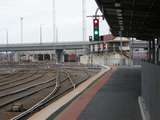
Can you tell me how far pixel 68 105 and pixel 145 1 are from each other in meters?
8.50

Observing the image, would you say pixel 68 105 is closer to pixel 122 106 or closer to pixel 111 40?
pixel 122 106

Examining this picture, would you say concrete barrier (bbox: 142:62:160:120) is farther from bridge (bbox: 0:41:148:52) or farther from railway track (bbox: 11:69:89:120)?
bridge (bbox: 0:41:148:52)

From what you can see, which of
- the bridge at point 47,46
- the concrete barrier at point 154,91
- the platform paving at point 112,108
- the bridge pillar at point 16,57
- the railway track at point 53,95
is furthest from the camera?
the bridge pillar at point 16,57

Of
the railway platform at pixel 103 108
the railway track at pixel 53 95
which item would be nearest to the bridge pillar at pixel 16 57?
the railway track at pixel 53 95

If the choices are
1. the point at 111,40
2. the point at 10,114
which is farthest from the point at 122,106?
the point at 111,40

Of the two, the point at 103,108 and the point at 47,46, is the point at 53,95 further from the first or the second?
the point at 47,46

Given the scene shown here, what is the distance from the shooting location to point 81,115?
17594 mm

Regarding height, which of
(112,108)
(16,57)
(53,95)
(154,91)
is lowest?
(16,57)

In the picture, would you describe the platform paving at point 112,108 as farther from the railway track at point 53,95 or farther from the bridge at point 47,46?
the bridge at point 47,46

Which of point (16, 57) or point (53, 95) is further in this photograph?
point (16, 57)

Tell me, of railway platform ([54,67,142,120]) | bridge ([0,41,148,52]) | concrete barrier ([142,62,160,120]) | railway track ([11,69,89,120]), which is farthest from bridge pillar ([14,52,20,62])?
concrete barrier ([142,62,160,120])

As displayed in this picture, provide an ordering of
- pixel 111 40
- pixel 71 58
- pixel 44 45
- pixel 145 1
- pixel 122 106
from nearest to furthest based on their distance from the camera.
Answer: pixel 145 1 → pixel 122 106 → pixel 111 40 → pixel 44 45 → pixel 71 58

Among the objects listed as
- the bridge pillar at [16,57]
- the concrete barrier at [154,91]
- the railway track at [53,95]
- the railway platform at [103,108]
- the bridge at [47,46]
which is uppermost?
the bridge at [47,46]

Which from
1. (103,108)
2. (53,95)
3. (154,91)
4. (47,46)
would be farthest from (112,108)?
(47,46)
